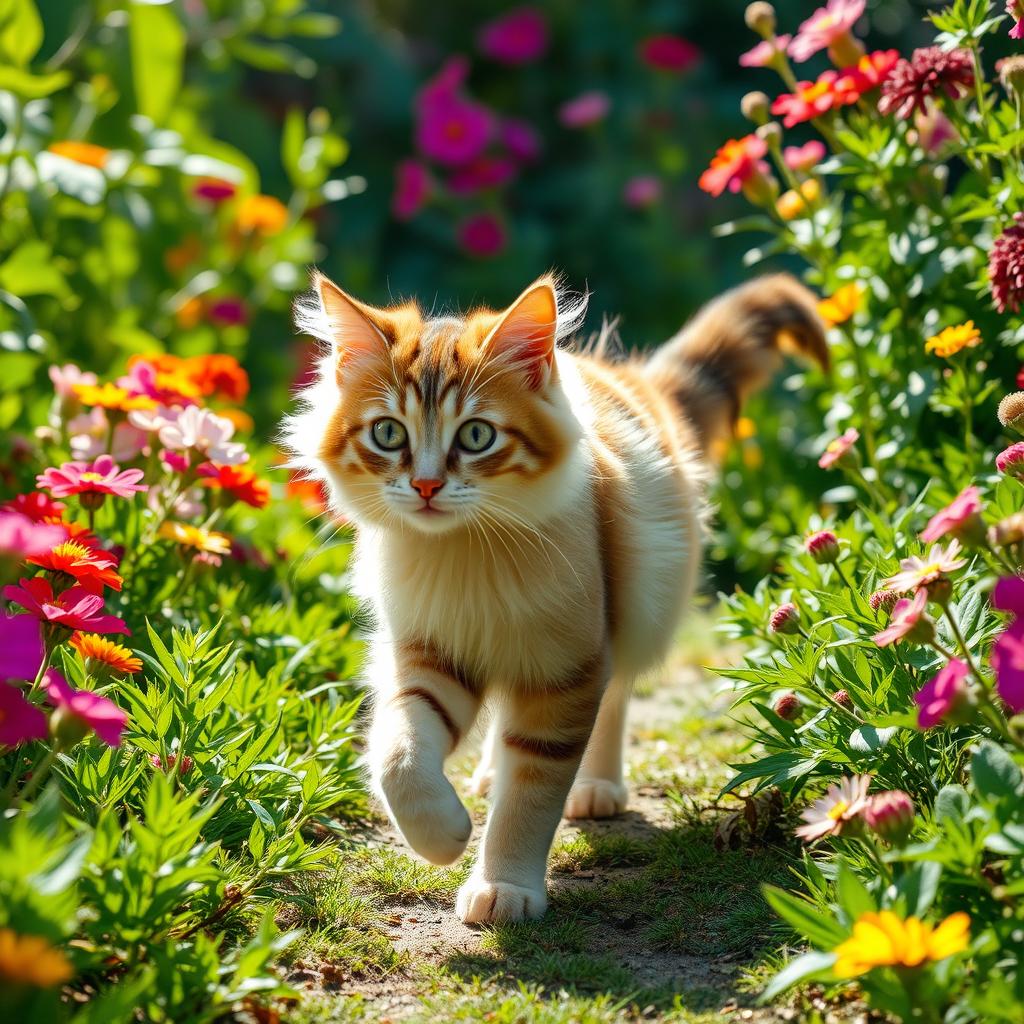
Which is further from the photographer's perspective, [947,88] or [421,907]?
[947,88]

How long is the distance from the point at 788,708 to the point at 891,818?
0.60 meters

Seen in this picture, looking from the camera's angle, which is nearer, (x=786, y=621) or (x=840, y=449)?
(x=786, y=621)

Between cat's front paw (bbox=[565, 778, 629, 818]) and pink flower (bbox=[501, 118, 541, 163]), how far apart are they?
14.1 ft

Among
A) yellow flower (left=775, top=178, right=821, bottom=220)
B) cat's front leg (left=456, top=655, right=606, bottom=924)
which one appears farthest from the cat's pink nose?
yellow flower (left=775, top=178, right=821, bottom=220)

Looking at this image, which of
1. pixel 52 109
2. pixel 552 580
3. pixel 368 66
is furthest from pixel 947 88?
pixel 368 66

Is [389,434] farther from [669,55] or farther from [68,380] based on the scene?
[669,55]

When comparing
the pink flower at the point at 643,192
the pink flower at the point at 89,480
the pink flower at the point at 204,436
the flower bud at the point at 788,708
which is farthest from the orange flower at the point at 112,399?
the pink flower at the point at 643,192

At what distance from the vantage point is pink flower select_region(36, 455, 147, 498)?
7.96 feet

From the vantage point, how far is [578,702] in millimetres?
A: 2355

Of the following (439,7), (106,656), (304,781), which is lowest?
(304,781)

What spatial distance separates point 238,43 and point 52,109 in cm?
80

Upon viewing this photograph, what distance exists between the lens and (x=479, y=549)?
2410 millimetres

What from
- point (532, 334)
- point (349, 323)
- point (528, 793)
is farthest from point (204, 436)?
point (528, 793)

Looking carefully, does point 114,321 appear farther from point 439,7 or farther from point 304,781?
point 439,7
